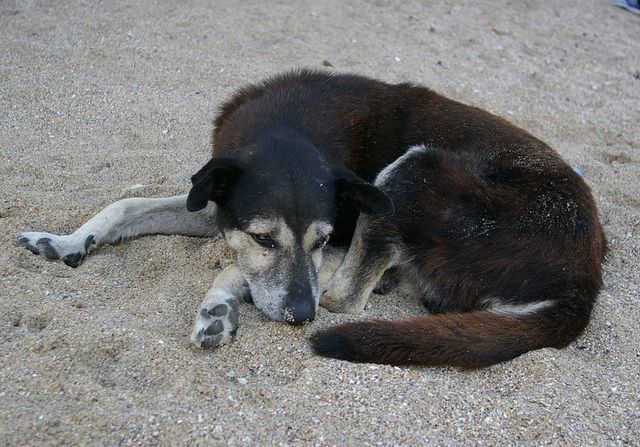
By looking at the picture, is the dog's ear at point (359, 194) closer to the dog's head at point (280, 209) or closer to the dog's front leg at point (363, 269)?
the dog's head at point (280, 209)

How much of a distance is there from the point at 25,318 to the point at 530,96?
6.00 meters

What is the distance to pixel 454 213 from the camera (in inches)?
165

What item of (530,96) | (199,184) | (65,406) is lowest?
(530,96)

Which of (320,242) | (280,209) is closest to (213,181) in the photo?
(280,209)

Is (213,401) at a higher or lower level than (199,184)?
lower

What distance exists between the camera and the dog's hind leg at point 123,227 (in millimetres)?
4285

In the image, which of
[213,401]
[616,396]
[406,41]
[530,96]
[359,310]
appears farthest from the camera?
[406,41]

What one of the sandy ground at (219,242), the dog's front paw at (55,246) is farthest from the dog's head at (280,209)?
the dog's front paw at (55,246)

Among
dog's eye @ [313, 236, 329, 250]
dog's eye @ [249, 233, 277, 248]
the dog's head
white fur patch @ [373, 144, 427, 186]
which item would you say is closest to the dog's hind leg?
the dog's head

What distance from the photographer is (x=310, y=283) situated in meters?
3.92

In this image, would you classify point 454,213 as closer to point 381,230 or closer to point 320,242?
point 381,230

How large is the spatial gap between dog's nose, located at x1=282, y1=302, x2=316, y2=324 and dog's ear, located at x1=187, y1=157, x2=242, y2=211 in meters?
0.74

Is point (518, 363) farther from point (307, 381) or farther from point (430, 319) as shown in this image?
point (307, 381)

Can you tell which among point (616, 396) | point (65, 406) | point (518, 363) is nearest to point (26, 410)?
point (65, 406)
